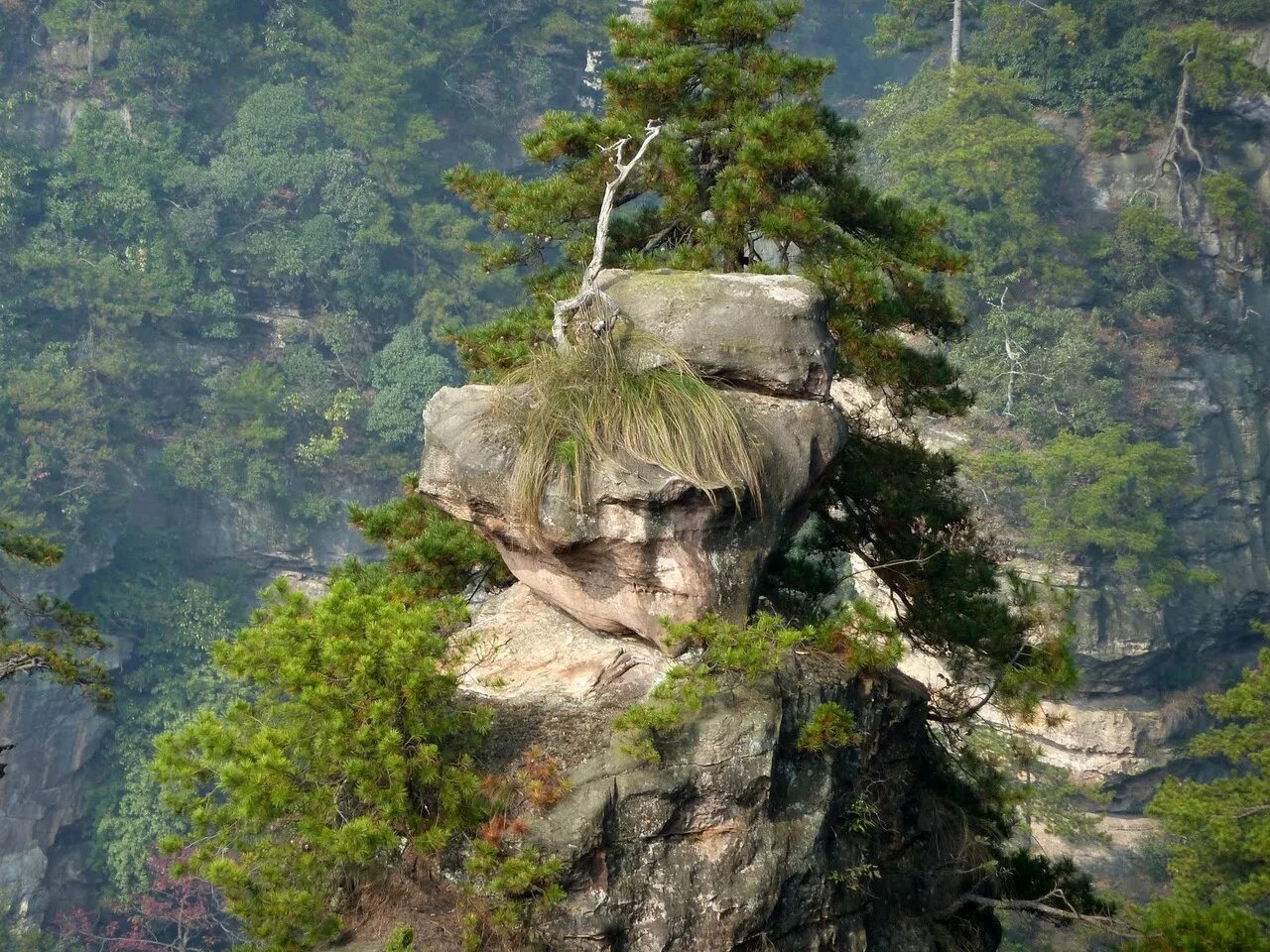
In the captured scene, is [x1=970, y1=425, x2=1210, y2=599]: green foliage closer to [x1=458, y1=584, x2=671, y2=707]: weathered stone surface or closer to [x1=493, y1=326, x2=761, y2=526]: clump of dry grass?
[x1=458, y1=584, x2=671, y2=707]: weathered stone surface

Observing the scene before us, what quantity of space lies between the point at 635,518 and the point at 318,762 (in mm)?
1608

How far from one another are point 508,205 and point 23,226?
29.1 m

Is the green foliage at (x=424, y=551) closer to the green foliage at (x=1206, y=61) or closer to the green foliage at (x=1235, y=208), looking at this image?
the green foliage at (x=1235, y=208)

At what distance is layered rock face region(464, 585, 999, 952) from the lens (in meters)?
5.11

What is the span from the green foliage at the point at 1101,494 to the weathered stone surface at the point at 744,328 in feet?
63.0

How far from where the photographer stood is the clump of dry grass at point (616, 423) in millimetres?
5562

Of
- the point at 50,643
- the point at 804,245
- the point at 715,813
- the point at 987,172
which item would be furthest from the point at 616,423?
the point at 987,172

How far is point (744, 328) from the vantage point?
6203 millimetres

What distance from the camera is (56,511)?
30.2m

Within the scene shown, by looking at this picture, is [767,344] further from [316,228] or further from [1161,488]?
[316,228]

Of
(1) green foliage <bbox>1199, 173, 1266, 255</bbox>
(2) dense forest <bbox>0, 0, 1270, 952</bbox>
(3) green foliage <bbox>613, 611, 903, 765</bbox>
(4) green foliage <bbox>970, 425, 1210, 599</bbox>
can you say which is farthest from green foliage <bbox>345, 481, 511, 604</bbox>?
(1) green foliage <bbox>1199, 173, 1266, 255</bbox>

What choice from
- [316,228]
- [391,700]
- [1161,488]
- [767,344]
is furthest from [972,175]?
[391,700]

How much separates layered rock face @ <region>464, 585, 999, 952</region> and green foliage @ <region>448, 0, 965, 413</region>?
201cm

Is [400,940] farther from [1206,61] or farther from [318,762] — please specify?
[1206,61]
